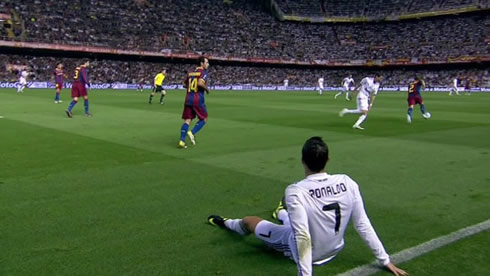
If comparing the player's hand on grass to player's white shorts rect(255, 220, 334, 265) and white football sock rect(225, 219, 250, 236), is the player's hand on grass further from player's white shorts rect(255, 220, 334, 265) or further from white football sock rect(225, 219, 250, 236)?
white football sock rect(225, 219, 250, 236)

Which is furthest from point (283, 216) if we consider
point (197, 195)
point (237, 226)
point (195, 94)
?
point (195, 94)

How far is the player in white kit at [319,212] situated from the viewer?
351 cm

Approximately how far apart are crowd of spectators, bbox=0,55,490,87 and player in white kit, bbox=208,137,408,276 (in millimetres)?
45841

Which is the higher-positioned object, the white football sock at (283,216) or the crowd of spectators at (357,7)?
the crowd of spectators at (357,7)

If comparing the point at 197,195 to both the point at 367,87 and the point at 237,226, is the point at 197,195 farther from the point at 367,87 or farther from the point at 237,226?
the point at 367,87

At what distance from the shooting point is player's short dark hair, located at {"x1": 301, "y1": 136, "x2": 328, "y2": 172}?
3.61m

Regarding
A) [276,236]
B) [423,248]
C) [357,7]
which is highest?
[357,7]

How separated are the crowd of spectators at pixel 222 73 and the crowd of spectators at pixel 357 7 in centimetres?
983

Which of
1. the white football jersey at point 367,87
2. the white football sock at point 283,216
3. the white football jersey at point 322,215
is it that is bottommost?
the white football sock at point 283,216

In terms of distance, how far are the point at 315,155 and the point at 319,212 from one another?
472mm

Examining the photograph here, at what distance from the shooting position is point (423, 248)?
4.76 m

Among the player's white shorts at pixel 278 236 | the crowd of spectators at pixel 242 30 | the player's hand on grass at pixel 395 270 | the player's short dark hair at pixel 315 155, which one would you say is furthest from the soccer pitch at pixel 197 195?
the crowd of spectators at pixel 242 30

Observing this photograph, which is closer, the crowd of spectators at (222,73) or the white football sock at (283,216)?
the white football sock at (283,216)

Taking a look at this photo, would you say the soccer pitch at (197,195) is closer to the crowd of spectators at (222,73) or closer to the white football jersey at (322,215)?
the white football jersey at (322,215)
